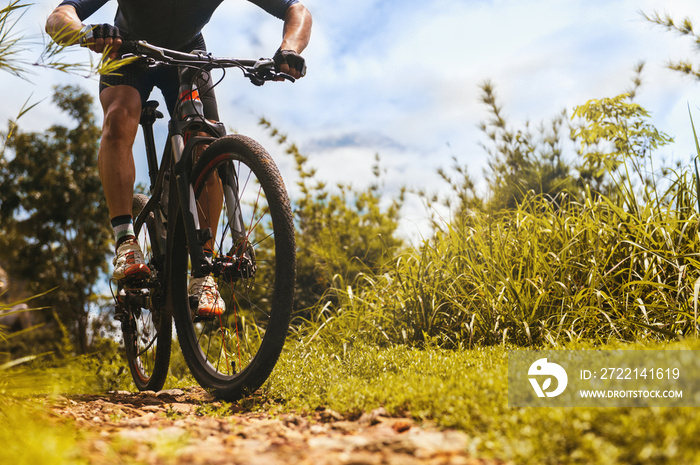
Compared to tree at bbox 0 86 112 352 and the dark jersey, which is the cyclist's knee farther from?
tree at bbox 0 86 112 352

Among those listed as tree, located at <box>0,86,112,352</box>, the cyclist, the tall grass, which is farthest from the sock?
tree, located at <box>0,86,112,352</box>

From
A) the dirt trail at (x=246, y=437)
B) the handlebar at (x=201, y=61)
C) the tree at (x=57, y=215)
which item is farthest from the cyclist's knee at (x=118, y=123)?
the tree at (x=57, y=215)

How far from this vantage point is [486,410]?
1369 mm

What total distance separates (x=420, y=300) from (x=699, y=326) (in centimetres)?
135

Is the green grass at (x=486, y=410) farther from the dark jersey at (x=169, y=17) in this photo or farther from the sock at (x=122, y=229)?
the dark jersey at (x=169, y=17)

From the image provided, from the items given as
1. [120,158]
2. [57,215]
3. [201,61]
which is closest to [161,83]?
[120,158]

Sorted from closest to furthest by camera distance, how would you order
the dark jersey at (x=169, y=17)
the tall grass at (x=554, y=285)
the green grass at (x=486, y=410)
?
1. the green grass at (x=486, y=410)
2. the tall grass at (x=554, y=285)
3. the dark jersey at (x=169, y=17)

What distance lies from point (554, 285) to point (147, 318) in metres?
2.49

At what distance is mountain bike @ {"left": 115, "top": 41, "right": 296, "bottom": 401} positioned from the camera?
1995 millimetres

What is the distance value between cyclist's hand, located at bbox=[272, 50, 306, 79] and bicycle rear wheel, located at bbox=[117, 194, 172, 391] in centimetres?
116

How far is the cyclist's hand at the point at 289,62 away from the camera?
2.34 metres

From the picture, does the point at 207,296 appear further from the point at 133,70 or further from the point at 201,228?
the point at 133,70

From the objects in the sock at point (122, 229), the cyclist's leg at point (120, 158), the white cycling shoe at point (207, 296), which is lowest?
the white cycling shoe at point (207, 296)

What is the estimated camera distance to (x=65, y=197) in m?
16.5
